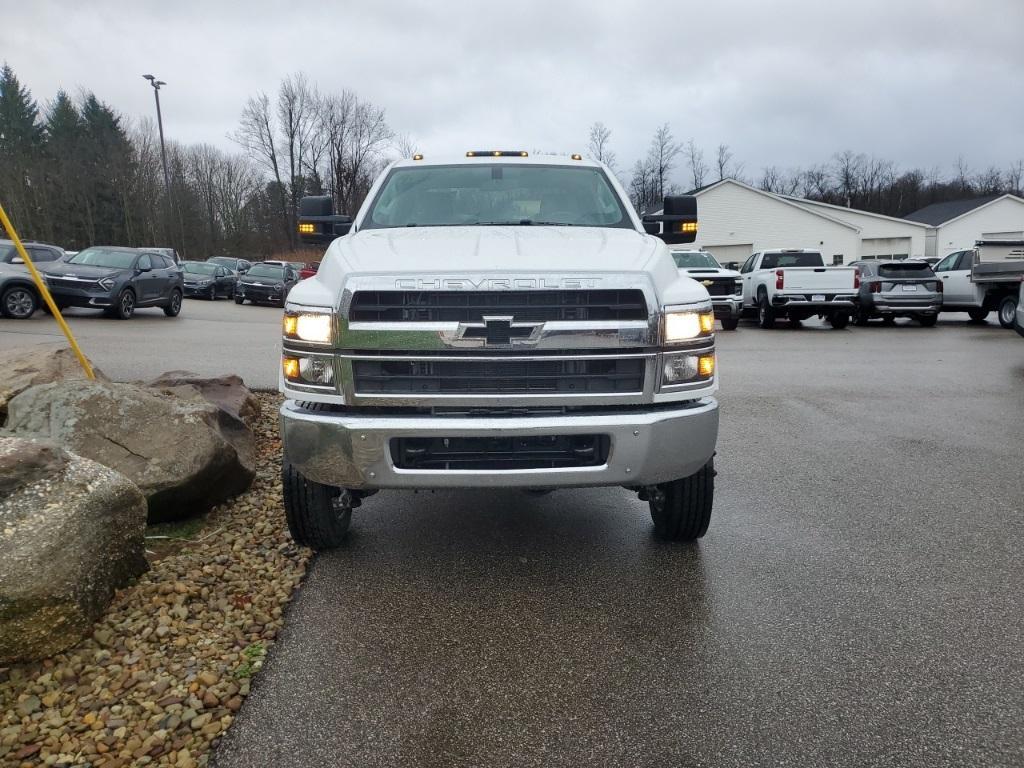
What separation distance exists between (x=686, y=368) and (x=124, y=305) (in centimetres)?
1765

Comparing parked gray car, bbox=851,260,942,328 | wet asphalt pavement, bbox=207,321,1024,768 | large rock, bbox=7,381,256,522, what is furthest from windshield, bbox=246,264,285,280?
wet asphalt pavement, bbox=207,321,1024,768

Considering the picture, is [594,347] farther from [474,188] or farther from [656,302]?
[474,188]

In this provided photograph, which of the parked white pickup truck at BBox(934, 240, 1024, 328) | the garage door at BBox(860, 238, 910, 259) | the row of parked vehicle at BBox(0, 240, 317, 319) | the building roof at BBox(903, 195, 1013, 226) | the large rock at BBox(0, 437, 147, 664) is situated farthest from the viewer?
the building roof at BBox(903, 195, 1013, 226)

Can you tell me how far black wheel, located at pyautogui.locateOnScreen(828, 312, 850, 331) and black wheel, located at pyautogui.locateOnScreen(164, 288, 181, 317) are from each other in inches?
646

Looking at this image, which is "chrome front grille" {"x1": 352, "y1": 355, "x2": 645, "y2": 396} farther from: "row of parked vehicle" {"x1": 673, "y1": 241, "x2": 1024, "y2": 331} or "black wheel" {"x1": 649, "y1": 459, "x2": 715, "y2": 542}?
"row of parked vehicle" {"x1": 673, "y1": 241, "x2": 1024, "y2": 331}

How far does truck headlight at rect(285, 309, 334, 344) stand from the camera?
3.40 meters

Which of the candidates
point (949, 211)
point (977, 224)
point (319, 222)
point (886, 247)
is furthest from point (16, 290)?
point (949, 211)

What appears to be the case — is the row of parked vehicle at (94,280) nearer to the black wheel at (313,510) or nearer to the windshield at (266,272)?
the windshield at (266,272)

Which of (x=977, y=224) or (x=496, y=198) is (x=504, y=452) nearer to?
(x=496, y=198)

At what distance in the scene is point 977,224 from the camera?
54.1 meters

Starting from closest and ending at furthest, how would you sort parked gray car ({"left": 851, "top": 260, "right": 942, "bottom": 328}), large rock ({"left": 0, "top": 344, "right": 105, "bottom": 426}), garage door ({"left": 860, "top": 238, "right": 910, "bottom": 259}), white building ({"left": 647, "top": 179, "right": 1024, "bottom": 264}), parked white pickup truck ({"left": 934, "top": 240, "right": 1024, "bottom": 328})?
large rock ({"left": 0, "top": 344, "right": 105, "bottom": 426}) → parked white pickup truck ({"left": 934, "top": 240, "right": 1024, "bottom": 328}) → parked gray car ({"left": 851, "top": 260, "right": 942, "bottom": 328}) → white building ({"left": 647, "top": 179, "right": 1024, "bottom": 264}) → garage door ({"left": 860, "top": 238, "right": 910, "bottom": 259})

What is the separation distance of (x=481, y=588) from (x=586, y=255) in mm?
1650

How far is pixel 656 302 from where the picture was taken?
342cm

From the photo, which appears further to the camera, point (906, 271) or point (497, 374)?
point (906, 271)
